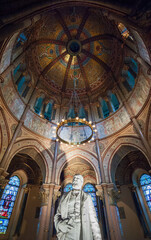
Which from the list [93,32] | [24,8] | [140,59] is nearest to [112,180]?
[140,59]

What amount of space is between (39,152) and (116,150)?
579 centimetres

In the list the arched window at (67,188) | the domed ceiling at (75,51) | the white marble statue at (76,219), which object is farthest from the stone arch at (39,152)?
the white marble statue at (76,219)

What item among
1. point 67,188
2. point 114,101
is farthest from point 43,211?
point 114,101

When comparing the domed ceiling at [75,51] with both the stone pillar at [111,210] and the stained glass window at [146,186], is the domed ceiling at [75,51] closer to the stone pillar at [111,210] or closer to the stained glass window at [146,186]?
the stained glass window at [146,186]

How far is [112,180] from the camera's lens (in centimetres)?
952

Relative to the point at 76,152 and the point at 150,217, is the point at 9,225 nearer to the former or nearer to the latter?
the point at 76,152

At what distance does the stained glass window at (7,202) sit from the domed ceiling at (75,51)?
964cm

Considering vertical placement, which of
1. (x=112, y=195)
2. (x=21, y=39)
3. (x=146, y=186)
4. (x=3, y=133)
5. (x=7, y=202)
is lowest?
(x=112, y=195)

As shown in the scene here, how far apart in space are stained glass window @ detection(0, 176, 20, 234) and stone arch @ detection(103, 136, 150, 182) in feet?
25.8

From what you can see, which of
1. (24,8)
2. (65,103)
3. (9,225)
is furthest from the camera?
(65,103)

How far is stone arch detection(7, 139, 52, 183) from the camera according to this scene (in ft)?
32.0

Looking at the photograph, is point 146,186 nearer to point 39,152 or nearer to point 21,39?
point 39,152

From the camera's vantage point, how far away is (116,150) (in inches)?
412

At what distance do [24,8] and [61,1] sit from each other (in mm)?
2193
